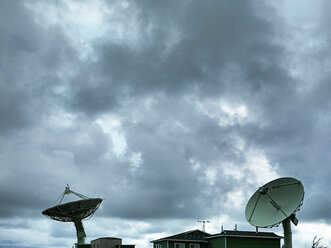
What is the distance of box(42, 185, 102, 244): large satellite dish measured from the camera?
7381cm

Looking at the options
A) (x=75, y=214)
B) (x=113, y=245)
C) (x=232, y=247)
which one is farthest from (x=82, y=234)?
(x=232, y=247)

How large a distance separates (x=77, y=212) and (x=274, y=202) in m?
37.7

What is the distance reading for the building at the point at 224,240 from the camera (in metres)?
62.3

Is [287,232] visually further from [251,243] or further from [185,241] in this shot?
[185,241]

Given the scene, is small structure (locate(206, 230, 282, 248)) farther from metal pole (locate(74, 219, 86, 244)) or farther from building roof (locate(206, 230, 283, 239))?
metal pole (locate(74, 219, 86, 244))

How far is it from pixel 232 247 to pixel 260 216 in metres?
13.4

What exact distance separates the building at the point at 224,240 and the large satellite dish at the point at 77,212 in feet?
45.3

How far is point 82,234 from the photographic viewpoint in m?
79.4

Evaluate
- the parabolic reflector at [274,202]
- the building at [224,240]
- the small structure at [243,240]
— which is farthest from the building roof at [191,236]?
the parabolic reflector at [274,202]

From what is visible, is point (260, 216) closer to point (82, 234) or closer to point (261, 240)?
point (261, 240)

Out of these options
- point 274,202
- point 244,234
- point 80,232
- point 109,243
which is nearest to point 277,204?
point 274,202

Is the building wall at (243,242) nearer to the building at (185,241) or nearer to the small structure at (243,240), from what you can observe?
the small structure at (243,240)

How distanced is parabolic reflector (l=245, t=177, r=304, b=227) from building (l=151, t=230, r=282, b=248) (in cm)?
1157

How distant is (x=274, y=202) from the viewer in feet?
163
